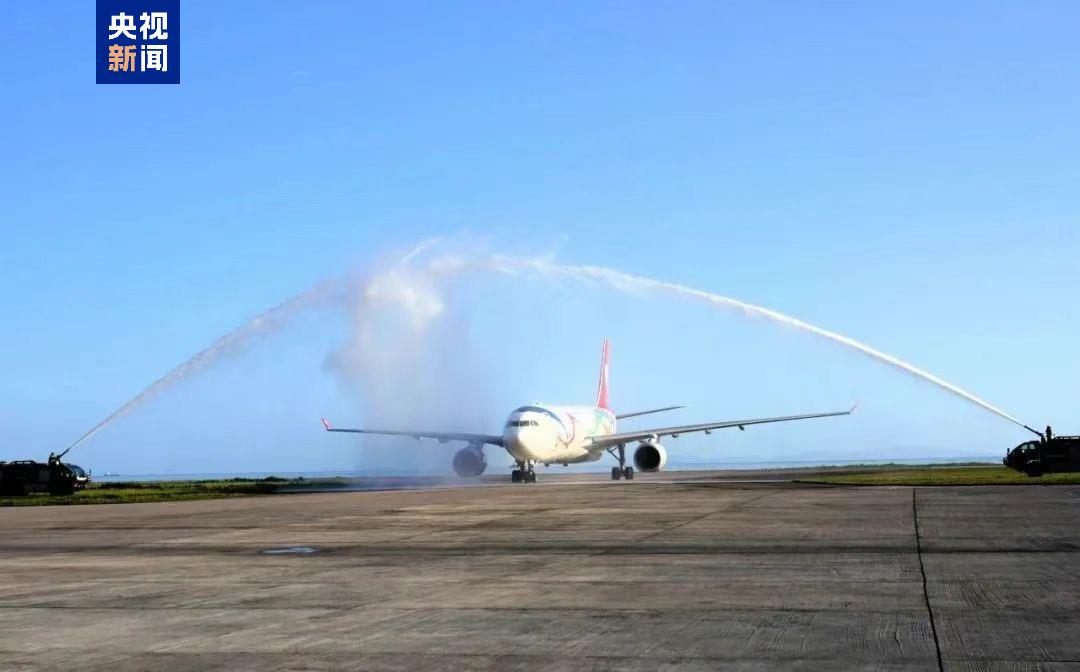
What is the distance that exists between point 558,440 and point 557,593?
156 feet

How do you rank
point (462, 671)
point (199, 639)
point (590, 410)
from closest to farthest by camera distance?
point (462, 671)
point (199, 639)
point (590, 410)

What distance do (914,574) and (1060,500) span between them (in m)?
19.1

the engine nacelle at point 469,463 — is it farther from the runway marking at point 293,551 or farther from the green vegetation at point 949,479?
the runway marking at point 293,551

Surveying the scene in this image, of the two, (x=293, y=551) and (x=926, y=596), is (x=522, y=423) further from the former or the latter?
(x=926, y=596)

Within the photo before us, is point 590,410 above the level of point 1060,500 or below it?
above

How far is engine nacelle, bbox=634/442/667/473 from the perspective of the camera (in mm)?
61531

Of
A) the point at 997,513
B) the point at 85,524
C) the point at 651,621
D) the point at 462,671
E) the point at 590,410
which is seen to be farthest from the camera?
the point at 590,410

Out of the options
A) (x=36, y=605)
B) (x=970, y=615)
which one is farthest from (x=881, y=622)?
(x=36, y=605)

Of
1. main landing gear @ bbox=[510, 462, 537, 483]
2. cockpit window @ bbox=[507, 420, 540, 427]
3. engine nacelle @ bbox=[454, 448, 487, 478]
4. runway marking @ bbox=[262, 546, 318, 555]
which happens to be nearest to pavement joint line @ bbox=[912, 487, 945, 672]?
runway marking @ bbox=[262, 546, 318, 555]

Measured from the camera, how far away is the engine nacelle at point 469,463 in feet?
202

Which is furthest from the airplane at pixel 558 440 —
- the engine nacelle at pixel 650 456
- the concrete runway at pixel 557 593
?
the concrete runway at pixel 557 593

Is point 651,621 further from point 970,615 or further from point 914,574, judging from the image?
point 914,574

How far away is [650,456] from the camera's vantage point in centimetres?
6175

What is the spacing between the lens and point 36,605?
12.2 metres
